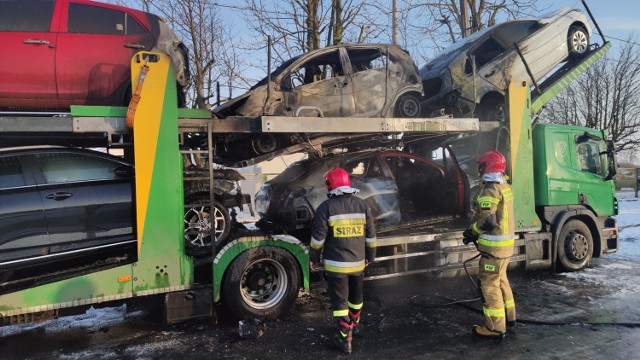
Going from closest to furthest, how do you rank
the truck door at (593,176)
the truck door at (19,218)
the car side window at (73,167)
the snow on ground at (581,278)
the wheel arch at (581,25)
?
the truck door at (19,218)
the car side window at (73,167)
the snow on ground at (581,278)
the truck door at (593,176)
the wheel arch at (581,25)

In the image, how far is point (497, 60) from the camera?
24.1 ft

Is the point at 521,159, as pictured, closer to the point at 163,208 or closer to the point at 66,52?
the point at 163,208

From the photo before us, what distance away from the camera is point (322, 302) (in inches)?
242

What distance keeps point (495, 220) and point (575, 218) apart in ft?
12.1

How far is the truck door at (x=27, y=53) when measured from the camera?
4.61m

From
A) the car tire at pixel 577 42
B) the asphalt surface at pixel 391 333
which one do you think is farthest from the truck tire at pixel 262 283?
the car tire at pixel 577 42

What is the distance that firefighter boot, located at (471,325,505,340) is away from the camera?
4598 millimetres

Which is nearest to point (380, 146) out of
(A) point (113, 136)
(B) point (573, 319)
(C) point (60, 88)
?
(B) point (573, 319)

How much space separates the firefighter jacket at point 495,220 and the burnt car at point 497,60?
8.67ft

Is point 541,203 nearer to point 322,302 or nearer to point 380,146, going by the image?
point 380,146

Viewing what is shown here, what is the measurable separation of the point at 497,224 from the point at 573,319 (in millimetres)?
1611

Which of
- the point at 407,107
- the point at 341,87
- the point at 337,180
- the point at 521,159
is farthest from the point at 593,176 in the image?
the point at 337,180

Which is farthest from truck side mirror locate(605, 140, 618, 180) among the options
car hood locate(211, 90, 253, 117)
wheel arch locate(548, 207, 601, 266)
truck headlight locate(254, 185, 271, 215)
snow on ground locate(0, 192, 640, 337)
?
car hood locate(211, 90, 253, 117)

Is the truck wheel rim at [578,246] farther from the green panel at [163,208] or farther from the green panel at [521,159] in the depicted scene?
the green panel at [163,208]
